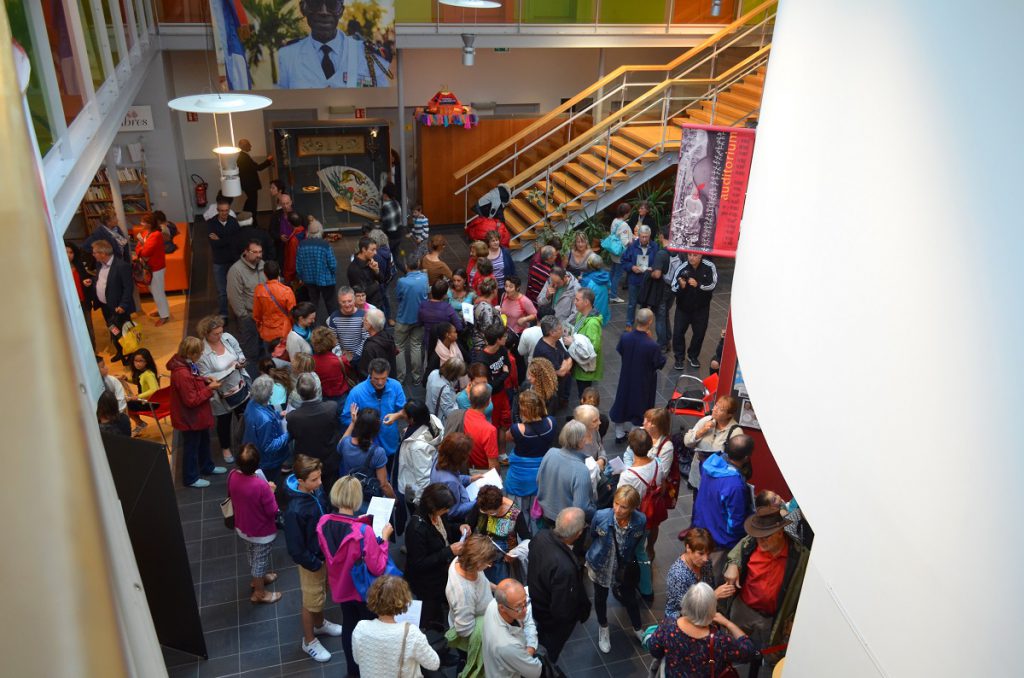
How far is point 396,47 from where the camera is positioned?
1472cm

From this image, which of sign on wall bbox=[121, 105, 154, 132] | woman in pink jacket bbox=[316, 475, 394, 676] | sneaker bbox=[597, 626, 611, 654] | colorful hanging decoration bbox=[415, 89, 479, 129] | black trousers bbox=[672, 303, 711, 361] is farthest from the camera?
colorful hanging decoration bbox=[415, 89, 479, 129]

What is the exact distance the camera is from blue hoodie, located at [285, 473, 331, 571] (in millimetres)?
5578

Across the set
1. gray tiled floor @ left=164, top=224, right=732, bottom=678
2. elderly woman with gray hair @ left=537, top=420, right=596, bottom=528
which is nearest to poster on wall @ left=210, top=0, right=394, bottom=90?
gray tiled floor @ left=164, top=224, right=732, bottom=678

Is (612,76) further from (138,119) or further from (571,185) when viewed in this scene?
(138,119)

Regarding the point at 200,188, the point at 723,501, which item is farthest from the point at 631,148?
the point at 723,501

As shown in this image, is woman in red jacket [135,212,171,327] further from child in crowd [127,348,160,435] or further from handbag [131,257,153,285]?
child in crowd [127,348,160,435]

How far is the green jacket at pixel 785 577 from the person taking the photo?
5.51m

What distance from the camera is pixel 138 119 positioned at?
13297mm

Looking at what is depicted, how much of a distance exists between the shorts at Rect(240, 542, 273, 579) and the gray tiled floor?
0.38 meters

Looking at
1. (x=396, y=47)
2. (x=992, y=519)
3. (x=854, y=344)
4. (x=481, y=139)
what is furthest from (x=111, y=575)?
(x=481, y=139)

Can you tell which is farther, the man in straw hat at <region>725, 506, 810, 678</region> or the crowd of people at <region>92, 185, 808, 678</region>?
the man in straw hat at <region>725, 506, 810, 678</region>

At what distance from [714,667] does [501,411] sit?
4013 mm

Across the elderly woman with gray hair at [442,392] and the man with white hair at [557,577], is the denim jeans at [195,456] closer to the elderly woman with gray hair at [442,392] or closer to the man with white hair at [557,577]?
the elderly woman with gray hair at [442,392]

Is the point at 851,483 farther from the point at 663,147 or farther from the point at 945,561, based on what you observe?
the point at 663,147
